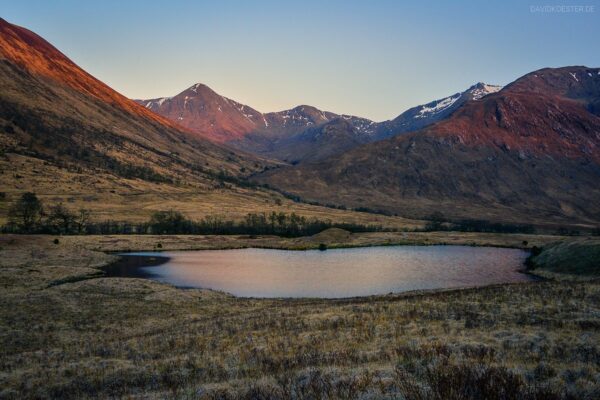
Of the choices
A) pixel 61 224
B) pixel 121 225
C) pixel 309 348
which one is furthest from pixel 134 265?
pixel 121 225

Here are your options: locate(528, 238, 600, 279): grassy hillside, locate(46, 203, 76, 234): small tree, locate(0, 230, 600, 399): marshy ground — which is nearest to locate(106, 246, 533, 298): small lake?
locate(528, 238, 600, 279): grassy hillside

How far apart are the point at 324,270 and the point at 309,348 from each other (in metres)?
63.6

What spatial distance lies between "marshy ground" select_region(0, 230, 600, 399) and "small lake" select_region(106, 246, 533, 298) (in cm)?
1905

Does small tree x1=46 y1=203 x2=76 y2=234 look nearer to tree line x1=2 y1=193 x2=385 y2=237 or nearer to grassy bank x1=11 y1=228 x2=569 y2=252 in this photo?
tree line x1=2 y1=193 x2=385 y2=237

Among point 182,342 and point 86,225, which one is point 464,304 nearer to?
point 182,342

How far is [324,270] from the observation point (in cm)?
8644

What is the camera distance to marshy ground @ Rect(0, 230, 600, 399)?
1395 centimetres

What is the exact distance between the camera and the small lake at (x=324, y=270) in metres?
67.9

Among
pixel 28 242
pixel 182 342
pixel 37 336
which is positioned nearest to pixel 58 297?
pixel 37 336

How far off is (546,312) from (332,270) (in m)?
59.2

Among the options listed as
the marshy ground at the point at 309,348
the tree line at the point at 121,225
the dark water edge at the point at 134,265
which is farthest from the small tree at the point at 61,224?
the marshy ground at the point at 309,348

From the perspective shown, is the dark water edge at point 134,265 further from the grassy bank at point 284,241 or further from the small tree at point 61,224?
the small tree at point 61,224

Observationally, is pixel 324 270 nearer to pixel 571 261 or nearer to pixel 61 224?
pixel 571 261

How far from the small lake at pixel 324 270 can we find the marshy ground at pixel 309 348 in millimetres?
19045
